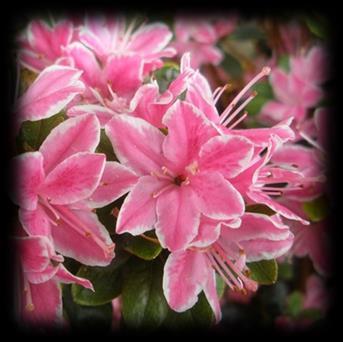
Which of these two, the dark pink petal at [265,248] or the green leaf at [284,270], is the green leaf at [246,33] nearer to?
the green leaf at [284,270]

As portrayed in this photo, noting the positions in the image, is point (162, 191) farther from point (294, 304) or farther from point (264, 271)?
point (294, 304)

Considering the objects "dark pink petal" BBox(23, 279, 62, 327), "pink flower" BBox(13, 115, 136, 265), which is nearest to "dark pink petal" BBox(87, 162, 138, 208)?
"pink flower" BBox(13, 115, 136, 265)

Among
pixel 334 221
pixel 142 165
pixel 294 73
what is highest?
pixel 142 165

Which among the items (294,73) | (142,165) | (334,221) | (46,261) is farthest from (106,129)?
(294,73)

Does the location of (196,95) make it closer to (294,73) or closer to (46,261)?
(46,261)

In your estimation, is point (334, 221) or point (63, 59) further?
point (334, 221)

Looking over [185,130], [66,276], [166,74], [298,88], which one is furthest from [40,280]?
[298,88]
